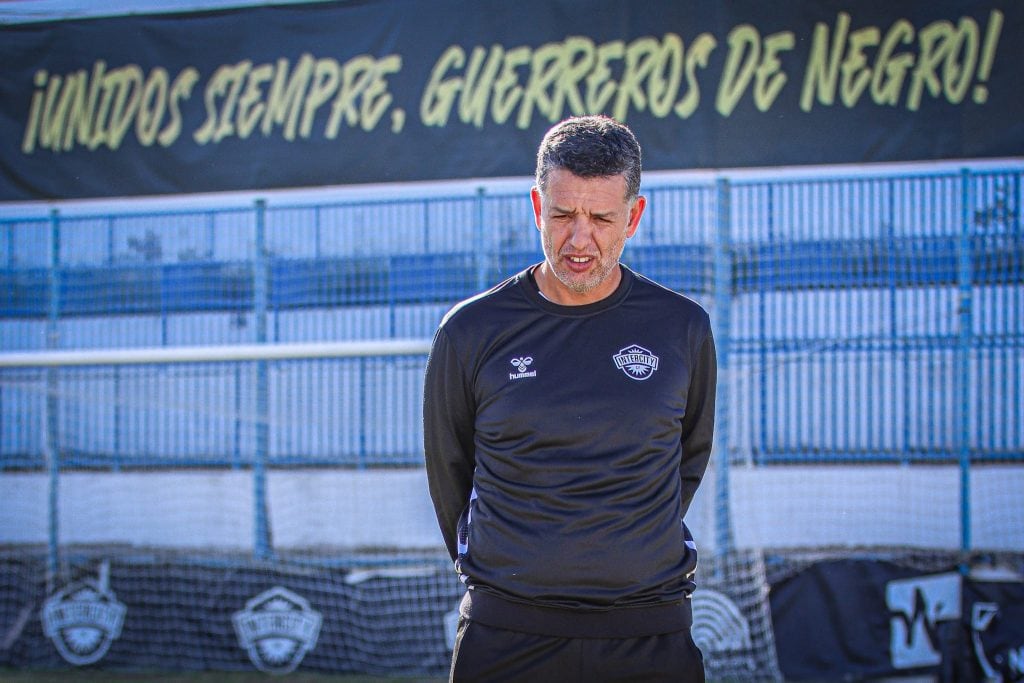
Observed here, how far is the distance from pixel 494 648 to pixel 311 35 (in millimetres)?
4358

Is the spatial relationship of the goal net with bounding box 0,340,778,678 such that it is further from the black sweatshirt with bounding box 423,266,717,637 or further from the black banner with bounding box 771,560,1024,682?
the black sweatshirt with bounding box 423,266,717,637

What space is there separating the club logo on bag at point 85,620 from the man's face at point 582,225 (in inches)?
174

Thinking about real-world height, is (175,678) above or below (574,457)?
below

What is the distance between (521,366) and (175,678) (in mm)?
4241

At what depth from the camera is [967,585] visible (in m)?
5.38

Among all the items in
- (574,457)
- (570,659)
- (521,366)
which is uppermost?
(521,366)

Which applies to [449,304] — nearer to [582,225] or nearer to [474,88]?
[474,88]

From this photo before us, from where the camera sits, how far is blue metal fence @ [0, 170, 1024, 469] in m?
5.68

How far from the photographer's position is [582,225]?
241 centimetres

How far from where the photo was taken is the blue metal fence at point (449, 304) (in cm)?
568

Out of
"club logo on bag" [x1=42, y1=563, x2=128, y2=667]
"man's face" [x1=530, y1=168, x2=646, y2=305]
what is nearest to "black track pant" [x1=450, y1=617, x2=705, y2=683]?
"man's face" [x1=530, y1=168, x2=646, y2=305]

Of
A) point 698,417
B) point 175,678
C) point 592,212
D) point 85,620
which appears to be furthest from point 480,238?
point 592,212

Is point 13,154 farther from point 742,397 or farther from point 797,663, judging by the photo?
point 797,663

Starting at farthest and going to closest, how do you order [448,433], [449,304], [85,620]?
[449,304], [85,620], [448,433]
